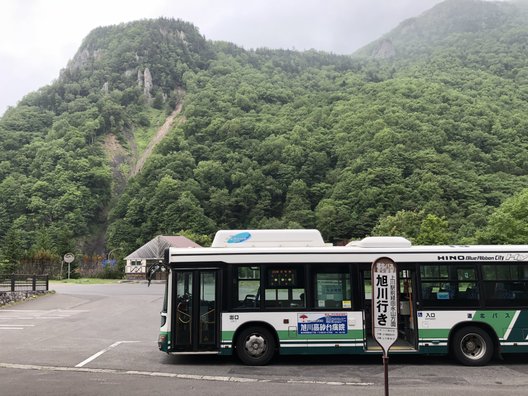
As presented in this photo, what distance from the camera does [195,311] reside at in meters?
10.6

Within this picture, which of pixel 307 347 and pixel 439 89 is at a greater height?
pixel 439 89

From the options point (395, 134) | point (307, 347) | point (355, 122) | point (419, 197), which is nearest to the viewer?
point (307, 347)

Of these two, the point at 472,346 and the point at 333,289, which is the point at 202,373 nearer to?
the point at 333,289

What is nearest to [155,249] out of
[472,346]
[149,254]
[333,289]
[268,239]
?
[149,254]

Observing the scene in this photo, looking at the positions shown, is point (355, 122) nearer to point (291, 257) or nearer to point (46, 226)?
point (46, 226)

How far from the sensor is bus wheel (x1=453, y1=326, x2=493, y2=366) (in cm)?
1047

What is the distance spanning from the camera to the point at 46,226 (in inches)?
3602

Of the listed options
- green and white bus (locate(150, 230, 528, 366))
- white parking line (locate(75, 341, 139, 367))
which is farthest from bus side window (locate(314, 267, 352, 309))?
white parking line (locate(75, 341, 139, 367))

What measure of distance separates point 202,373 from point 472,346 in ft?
19.8

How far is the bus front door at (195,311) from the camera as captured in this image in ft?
34.6

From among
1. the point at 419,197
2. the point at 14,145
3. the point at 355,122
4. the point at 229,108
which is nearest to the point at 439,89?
the point at 355,122

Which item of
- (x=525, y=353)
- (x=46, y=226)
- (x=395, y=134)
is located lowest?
(x=525, y=353)

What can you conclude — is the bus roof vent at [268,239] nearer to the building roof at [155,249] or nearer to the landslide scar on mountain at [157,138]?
the building roof at [155,249]

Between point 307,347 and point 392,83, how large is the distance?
369 ft
